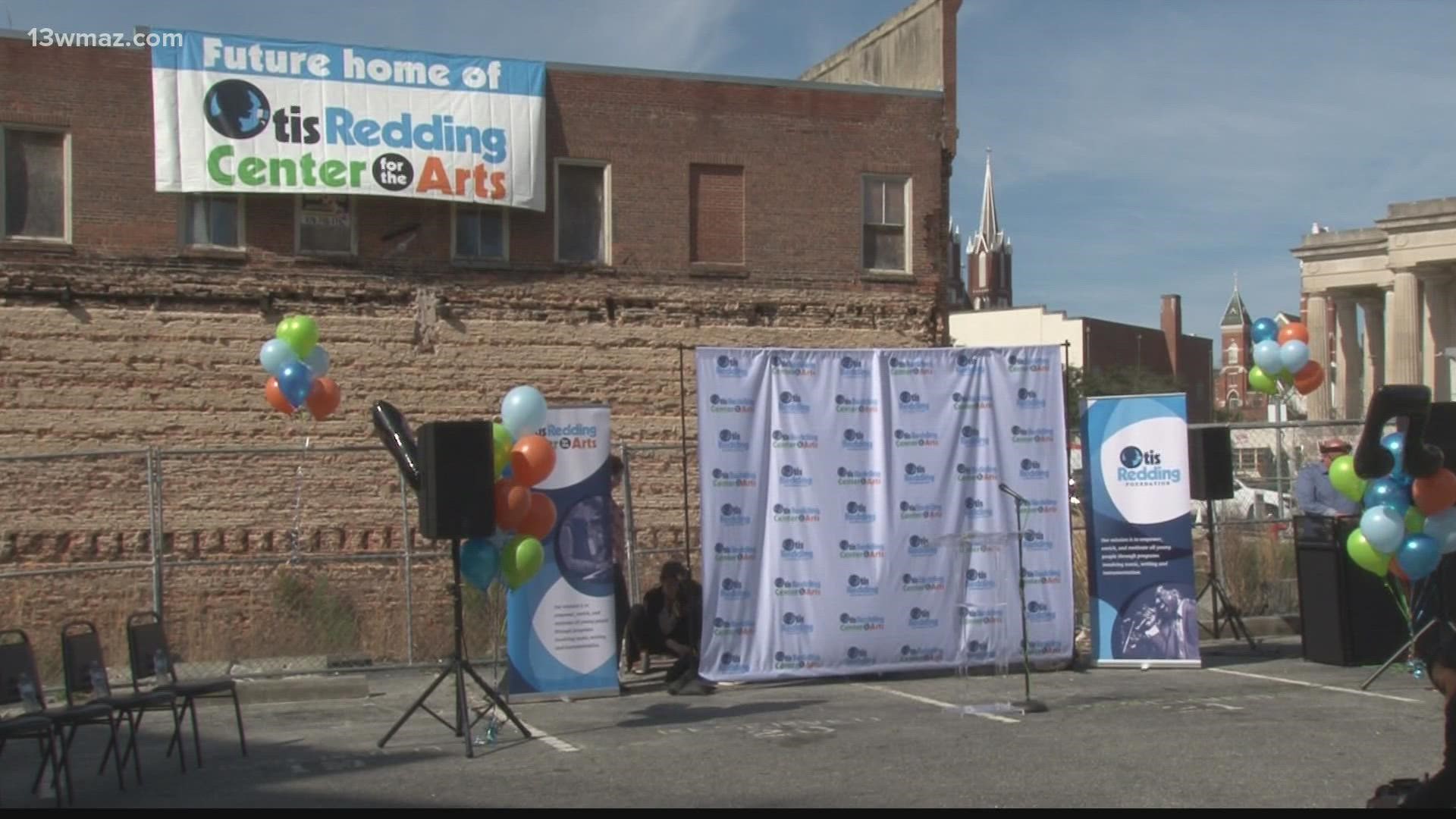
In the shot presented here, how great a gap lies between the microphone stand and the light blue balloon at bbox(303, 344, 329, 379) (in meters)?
6.86

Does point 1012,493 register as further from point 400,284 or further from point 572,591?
point 400,284

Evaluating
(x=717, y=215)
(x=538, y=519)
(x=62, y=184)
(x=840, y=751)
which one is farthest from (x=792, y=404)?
(x=62, y=184)

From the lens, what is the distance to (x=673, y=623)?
47.3 ft

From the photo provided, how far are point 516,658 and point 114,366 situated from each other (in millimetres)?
11484

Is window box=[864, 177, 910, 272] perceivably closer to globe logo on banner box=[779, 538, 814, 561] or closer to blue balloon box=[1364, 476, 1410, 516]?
globe logo on banner box=[779, 538, 814, 561]

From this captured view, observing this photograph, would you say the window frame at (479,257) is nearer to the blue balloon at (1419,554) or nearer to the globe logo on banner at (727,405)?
the globe logo on banner at (727,405)

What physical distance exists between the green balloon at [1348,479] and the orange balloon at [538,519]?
6.91 meters

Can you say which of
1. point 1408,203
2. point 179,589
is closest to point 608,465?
point 179,589

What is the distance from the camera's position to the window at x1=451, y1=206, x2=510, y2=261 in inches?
945

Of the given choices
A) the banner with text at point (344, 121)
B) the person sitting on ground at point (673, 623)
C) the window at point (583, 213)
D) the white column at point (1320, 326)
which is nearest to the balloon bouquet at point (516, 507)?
the person sitting on ground at point (673, 623)

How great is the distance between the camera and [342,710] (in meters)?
13.6

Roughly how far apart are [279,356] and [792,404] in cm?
510

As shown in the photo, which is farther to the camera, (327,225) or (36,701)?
(327,225)
